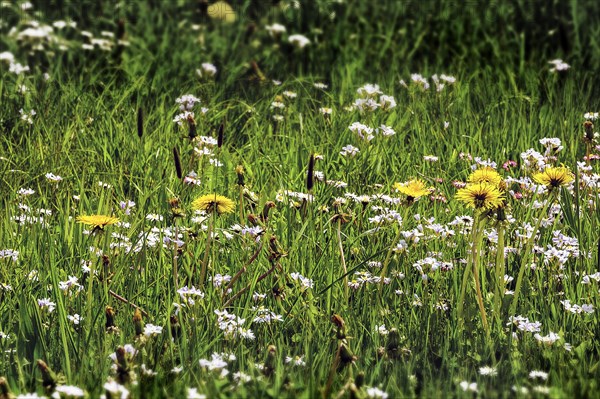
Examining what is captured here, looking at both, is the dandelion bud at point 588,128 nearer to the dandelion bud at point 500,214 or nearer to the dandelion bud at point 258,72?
the dandelion bud at point 500,214

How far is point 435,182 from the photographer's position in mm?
3688

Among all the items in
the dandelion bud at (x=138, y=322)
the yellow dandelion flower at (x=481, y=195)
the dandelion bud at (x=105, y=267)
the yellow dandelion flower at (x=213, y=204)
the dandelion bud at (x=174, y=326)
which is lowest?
the dandelion bud at (x=174, y=326)

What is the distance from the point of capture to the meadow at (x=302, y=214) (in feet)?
8.05

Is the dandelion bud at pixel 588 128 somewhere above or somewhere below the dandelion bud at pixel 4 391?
above

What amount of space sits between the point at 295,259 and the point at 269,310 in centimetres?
37

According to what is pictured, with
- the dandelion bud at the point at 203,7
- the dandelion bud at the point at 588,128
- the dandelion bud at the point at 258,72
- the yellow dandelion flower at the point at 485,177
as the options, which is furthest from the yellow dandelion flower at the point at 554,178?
the dandelion bud at the point at 203,7

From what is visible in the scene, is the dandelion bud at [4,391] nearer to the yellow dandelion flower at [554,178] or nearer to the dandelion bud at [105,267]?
the dandelion bud at [105,267]

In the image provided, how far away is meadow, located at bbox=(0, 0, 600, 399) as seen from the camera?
246 cm

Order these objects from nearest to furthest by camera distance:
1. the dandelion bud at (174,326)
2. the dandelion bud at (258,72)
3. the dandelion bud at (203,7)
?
the dandelion bud at (174,326)
the dandelion bud at (258,72)
the dandelion bud at (203,7)

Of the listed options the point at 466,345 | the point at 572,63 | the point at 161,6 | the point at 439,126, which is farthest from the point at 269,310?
the point at 161,6

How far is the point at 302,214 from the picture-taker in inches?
130

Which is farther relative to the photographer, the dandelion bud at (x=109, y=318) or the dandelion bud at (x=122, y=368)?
the dandelion bud at (x=109, y=318)

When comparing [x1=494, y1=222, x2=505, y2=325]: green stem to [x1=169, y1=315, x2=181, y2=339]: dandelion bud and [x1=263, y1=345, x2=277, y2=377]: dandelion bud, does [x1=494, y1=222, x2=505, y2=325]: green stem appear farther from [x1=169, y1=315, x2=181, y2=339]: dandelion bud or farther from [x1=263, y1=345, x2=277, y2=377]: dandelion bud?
[x1=169, y1=315, x2=181, y2=339]: dandelion bud

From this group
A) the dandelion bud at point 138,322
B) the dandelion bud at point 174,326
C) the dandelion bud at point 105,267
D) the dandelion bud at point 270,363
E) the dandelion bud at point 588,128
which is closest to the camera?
the dandelion bud at point 138,322
